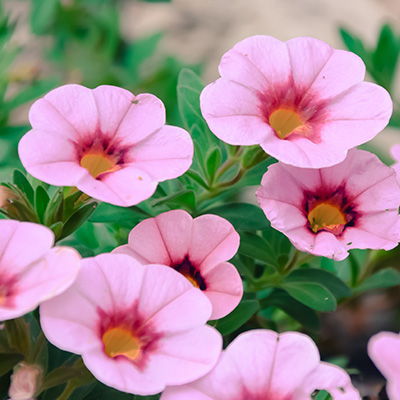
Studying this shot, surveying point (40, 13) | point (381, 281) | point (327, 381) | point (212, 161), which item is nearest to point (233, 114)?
point (212, 161)

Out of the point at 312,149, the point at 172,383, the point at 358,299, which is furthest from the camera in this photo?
the point at 358,299

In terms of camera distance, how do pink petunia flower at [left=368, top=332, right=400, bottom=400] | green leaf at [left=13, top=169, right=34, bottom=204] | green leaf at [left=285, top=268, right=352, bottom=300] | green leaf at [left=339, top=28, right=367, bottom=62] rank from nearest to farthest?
1. pink petunia flower at [left=368, top=332, right=400, bottom=400]
2. green leaf at [left=13, top=169, right=34, bottom=204]
3. green leaf at [left=285, top=268, right=352, bottom=300]
4. green leaf at [left=339, top=28, right=367, bottom=62]

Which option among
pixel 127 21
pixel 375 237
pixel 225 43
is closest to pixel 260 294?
pixel 375 237

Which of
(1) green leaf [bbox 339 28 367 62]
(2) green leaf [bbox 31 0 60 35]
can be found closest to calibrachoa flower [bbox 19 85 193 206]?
(1) green leaf [bbox 339 28 367 62]

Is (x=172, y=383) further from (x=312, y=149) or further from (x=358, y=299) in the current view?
(x=358, y=299)

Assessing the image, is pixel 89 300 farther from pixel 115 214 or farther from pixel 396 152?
pixel 396 152

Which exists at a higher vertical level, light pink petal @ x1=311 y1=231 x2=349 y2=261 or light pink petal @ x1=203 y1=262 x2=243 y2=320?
light pink petal @ x1=311 y1=231 x2=349 y2=261

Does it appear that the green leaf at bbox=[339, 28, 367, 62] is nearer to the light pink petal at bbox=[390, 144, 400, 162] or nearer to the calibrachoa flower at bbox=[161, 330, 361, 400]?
the light pink petal at bbox=[390, 144, 400, 162]
